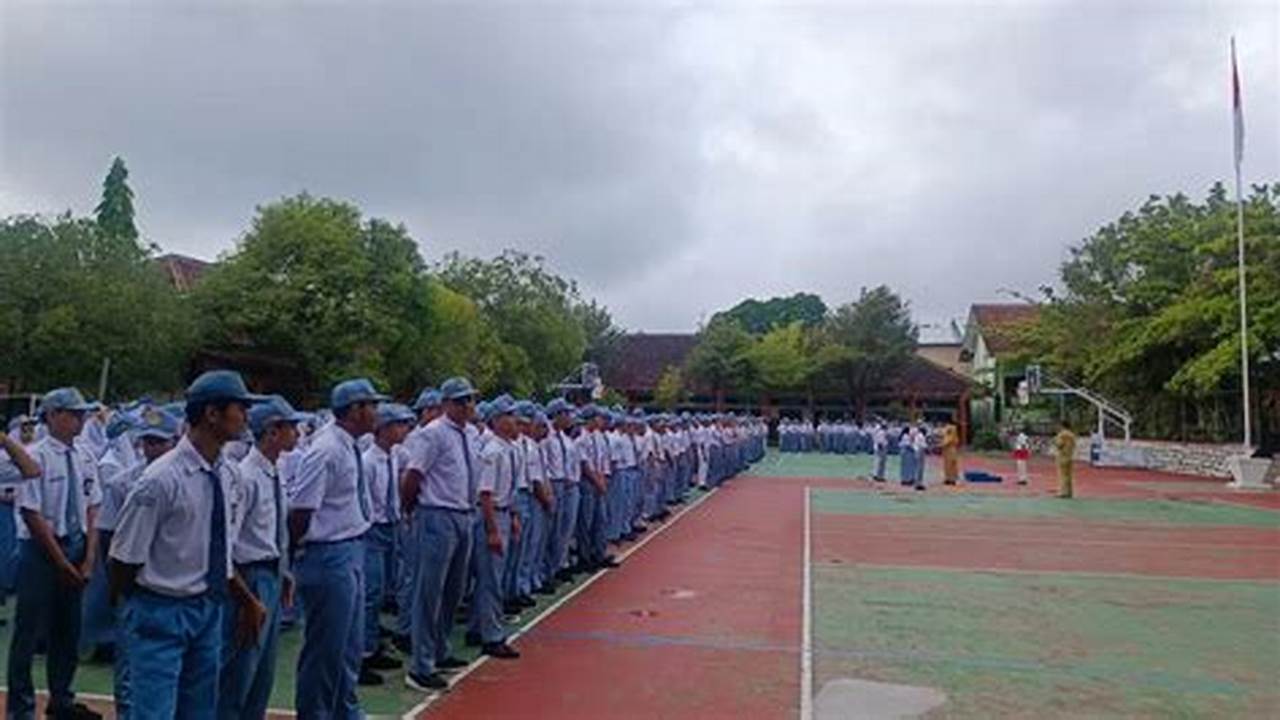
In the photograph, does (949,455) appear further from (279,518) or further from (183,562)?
(183,562)

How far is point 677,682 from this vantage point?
7.84 m

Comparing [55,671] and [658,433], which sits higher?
[658,433]

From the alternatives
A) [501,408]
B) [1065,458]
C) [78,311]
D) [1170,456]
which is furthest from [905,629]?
[1170,456]

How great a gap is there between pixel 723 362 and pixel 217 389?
177 ft

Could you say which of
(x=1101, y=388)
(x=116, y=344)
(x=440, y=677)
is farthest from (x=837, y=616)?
(x=1101, y=388)

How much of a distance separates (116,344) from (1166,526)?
2029 cm

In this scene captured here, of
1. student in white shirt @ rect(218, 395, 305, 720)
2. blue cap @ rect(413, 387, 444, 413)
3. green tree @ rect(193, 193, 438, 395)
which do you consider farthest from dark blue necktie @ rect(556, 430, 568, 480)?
green tree @ rect(193, 193, 438, 395)

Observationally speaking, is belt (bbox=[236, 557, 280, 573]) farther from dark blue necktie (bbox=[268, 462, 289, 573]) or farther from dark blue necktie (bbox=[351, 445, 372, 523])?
dark blue necktie (bbox=[351, 445, 372, 523])

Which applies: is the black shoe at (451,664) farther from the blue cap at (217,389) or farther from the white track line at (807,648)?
the blue cap at (217,389)

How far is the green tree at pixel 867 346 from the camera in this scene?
58.2 meters

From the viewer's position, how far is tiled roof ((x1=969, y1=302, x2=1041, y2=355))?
5056cm

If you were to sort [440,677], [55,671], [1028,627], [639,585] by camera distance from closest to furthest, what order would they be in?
1. [55,671]
2. [440,677]
3. [1028,627]
4. [639,585]

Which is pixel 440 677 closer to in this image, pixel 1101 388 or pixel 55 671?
pixel 55 671

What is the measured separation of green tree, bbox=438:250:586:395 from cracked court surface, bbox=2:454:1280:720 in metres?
28.7
